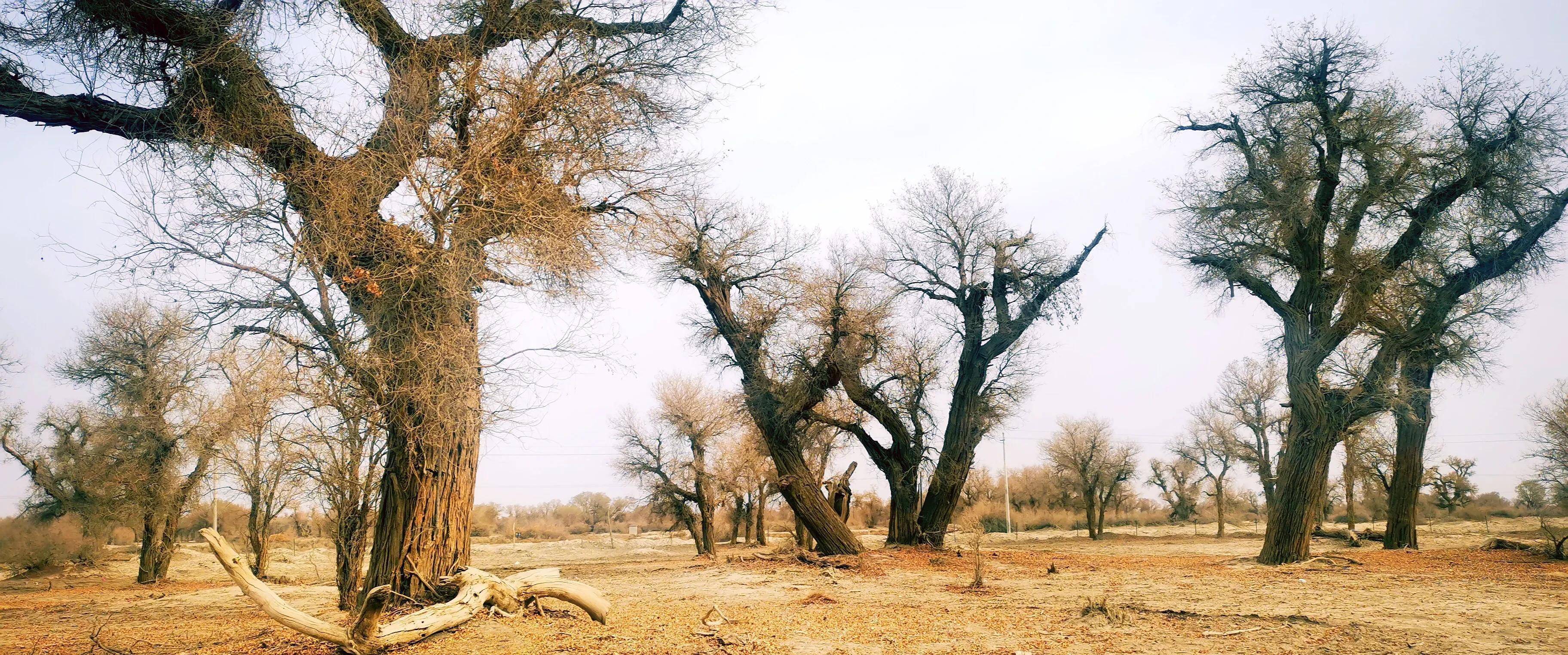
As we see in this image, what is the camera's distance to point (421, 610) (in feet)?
22.6

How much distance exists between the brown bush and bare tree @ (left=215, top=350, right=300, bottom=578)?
458 inches

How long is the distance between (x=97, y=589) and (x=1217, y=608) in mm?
25081

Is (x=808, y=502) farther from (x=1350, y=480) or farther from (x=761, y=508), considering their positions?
(x=1350, y=480)

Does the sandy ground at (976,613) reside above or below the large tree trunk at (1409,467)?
below

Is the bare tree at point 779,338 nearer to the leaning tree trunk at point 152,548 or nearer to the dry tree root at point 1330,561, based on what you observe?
the dry tree root at point 1330,561

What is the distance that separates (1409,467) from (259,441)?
23.9 meters

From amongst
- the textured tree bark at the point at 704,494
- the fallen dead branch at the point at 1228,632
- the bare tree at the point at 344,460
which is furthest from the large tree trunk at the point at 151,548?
the fallen dead branch at the point at 1228,632

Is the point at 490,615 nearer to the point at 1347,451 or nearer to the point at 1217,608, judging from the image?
the point at 1217,608

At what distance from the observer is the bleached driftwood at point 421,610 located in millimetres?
5727

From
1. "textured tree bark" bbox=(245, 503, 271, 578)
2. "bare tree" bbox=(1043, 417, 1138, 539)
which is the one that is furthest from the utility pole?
"textured tree bark" bbox=(245, 503, 271, 578)

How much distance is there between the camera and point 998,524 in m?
54.5

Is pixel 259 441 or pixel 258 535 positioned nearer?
pixel 259 441

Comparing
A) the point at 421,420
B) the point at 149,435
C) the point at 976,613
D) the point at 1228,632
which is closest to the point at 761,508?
the point at 149,435

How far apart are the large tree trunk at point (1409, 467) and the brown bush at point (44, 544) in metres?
37.6
